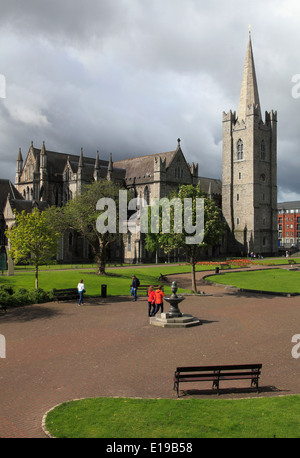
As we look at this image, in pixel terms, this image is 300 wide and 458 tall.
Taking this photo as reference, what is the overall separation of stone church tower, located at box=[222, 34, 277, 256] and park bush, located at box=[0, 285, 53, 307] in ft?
196

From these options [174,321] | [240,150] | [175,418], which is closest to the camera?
[175,418]

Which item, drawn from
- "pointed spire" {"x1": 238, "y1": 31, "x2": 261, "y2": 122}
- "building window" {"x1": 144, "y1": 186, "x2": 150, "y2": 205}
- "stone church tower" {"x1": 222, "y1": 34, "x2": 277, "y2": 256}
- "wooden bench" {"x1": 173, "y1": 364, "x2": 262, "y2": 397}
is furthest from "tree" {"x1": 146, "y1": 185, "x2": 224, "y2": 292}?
"pointed spire" {"x1": 238, "y1": 31, "x2": 261, "y2": 122}

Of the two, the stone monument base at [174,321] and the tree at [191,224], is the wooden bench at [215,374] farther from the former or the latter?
the tree at [191,224]

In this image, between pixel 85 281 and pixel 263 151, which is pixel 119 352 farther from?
pixel 263 151

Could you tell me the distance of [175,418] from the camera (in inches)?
376

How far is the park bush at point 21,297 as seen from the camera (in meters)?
24.8

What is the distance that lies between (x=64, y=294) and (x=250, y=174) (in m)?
61.6

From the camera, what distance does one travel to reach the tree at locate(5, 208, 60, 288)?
94.0 ft

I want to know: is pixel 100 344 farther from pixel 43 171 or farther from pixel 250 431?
pixel 43 171

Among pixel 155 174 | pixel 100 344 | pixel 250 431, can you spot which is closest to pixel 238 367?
pixel 250 431

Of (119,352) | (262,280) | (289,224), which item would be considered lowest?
(119,352)

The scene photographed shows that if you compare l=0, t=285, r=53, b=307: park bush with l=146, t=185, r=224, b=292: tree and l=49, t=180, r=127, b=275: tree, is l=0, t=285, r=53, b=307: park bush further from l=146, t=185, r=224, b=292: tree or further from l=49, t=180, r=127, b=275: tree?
l=49, t=180, r=127, b=275: tree

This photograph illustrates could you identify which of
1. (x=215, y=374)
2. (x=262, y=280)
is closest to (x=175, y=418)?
(x=215, y=374)
